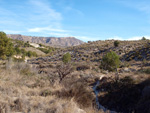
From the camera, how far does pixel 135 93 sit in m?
10.0

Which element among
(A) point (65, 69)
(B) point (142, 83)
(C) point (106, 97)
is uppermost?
(A) point (65, 69)

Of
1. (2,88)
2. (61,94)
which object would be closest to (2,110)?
(2,88)

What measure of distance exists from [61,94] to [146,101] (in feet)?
17.7

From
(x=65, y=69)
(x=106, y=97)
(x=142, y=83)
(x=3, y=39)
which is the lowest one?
(x=106, y=97)

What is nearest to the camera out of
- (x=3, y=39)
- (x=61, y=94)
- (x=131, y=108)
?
(x=61, y=94)

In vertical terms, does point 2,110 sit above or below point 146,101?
above

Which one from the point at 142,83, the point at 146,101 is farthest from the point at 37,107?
the point at 142,83

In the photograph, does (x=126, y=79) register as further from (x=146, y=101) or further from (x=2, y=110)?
(x=2, y=110)

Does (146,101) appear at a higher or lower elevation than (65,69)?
lower

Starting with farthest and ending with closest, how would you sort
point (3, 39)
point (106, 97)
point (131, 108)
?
point (3, 39) → point (106, 97) → point (131, 108)

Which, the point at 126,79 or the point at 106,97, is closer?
the point at 106,97

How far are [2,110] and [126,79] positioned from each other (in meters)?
10.7

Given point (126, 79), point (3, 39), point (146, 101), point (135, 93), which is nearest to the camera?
point (146, 101)

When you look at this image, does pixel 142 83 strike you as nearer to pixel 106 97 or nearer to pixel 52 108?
pixel 106 97
